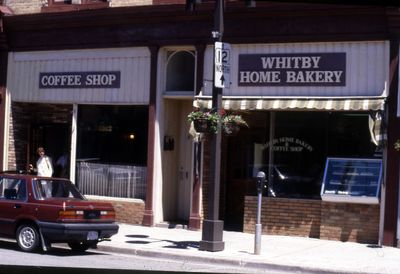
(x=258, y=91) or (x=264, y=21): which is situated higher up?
(x=264, y=21)

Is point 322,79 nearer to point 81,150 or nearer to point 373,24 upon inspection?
point 373,24

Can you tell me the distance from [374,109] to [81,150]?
7751 millimetres

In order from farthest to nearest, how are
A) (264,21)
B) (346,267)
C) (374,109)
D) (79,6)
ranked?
(79,6)
(264,21)
(374,109)
(346,267)

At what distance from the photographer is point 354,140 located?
1356 cm

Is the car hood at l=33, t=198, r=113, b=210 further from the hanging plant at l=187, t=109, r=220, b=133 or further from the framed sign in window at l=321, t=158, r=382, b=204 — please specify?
the framed sign in window at l=321, t=158, r=382, b=204

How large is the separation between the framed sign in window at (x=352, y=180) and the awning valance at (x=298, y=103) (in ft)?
3.86

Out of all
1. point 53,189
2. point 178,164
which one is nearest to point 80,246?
point 53,189

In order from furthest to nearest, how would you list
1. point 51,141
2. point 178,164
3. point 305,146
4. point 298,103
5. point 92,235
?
point 51,141 → point 178,164 → point 305,146 → point 298,103 → point 92,235

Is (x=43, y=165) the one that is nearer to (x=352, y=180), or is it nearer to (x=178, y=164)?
(x=178, y=164)

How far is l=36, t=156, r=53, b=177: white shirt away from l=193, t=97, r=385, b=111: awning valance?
4570 millimetres

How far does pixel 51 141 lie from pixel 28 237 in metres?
7.10

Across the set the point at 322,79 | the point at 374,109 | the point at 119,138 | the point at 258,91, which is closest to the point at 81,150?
the point at 119,138

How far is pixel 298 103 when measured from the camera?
13.7 meters

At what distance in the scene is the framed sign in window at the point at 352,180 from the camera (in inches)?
516
